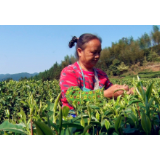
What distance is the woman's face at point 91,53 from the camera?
230 centimetres

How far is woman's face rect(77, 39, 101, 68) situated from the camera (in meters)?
2.30

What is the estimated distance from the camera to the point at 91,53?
2309 millimetres

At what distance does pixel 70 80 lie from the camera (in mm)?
2109

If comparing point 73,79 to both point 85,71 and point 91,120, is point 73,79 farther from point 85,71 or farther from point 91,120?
point 91,120

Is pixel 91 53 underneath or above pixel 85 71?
above

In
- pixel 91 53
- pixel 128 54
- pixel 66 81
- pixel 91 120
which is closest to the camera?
pixel 91 120

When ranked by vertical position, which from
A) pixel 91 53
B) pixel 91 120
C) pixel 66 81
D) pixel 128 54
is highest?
pixel 128 54

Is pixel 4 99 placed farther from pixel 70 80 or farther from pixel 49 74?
pixel 49 74

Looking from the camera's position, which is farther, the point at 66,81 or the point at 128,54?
the point at 128,54

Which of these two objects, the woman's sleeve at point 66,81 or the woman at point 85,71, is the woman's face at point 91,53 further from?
the woman's sleeve at point 66,81

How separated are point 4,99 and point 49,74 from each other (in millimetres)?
26591

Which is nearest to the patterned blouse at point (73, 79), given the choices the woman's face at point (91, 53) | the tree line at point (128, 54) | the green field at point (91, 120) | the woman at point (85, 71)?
the woman at point (85, 71)

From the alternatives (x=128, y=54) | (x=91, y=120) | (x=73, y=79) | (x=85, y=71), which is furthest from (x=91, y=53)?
(x=128, y=54)
